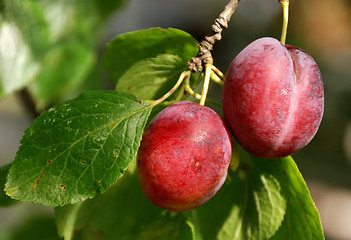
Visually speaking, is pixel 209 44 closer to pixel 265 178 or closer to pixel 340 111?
pixel 265 178

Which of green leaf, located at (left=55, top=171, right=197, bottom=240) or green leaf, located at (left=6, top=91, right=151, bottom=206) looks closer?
green leaf, located at (left=6, top=91, right=151, bottom=206)

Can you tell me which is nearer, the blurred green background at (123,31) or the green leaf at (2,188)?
the green leaf at (2,188)

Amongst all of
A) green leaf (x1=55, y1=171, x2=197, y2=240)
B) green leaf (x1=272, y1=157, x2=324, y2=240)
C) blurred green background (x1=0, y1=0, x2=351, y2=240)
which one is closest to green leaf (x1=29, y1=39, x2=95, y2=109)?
blurred green background (x1=0, y1=0, x2=351, y2=240)

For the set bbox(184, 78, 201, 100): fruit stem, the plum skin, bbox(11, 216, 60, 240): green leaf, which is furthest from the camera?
bbox(11, 216, 60, 240): green leaf

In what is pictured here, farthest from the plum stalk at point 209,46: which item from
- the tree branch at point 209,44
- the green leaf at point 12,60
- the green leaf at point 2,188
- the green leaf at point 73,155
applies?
the green leaf at point 12,60

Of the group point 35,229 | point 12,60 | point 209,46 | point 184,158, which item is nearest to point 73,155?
point 184,158

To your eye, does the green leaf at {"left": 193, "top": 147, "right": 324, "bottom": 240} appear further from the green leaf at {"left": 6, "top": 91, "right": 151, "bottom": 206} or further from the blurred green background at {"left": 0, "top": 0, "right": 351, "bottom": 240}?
the blurred green background at {"left": 0, "top": 0, "right": 351, "bottom": 240}

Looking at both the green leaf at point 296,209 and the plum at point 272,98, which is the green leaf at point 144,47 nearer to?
the plum at point 272,98
